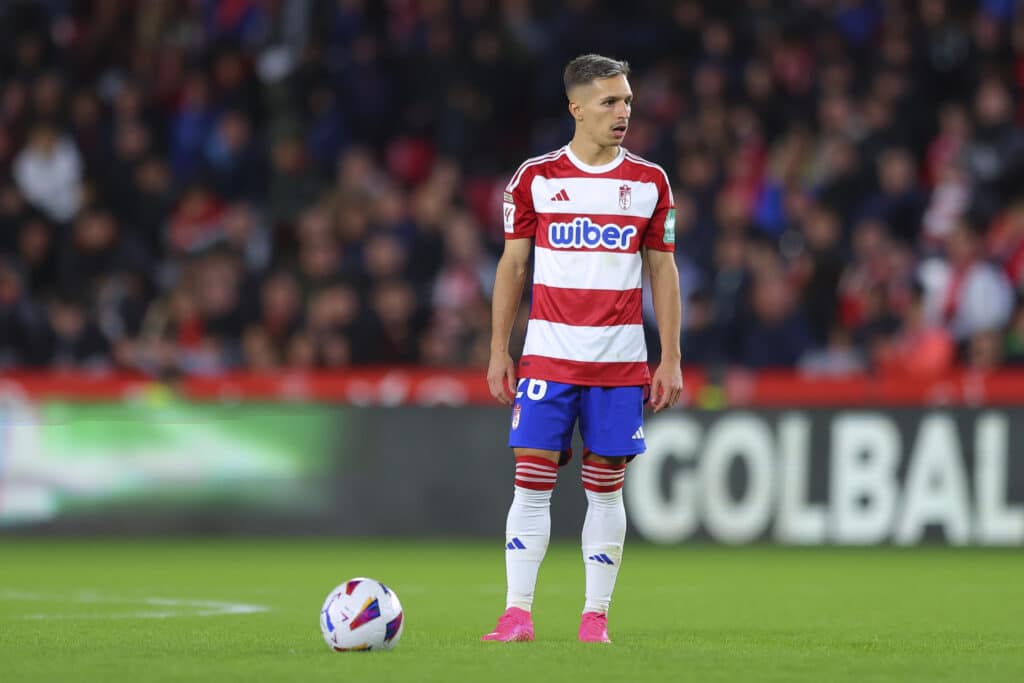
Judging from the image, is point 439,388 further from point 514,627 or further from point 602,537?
point 514,627

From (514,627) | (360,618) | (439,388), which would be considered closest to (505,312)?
(514,627)

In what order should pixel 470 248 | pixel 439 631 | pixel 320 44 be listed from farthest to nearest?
pixel 320 44 < pixel 470 248 < pixel 439 631

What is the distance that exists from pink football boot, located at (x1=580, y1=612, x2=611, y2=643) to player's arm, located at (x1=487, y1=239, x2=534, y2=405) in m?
0.96

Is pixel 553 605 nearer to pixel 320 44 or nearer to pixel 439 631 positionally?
pixel 439 631

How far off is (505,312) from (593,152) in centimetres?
75

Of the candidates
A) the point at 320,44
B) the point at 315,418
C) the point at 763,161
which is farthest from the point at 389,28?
the point at 315,418

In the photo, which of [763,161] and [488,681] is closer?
[488,681]

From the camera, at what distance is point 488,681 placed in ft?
20.6

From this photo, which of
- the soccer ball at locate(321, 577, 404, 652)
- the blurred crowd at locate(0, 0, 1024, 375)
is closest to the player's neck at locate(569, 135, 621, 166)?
the soccer ball at locate(321, 577, 404, 652)

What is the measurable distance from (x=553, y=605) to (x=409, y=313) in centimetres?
698

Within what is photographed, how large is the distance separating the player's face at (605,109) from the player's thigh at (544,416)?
102cm

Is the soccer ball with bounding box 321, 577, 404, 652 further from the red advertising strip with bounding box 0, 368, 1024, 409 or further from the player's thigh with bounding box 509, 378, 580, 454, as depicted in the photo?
the red advertising strip with bounding box 0, 368, 1024, 409

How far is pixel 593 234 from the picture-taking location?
7.77 metres

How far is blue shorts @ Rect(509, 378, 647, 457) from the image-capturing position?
A: 25.3ft
